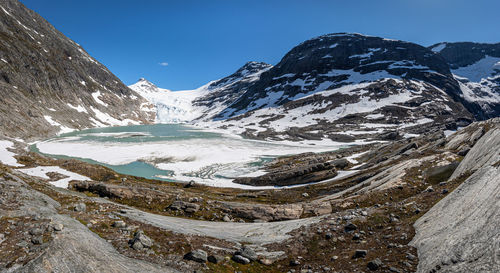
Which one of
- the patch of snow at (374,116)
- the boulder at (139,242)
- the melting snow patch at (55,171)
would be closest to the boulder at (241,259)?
the boulder at (139,242)

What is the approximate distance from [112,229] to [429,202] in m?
20.7

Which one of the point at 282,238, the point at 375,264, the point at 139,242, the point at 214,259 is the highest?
the point at 139,242

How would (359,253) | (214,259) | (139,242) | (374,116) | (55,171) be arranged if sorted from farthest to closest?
(374,116) → (55,171) → (359,253) → (214,259) → (139,242)

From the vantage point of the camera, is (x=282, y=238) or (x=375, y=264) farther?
(x=282, y=238)

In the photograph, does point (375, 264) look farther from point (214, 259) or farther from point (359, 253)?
point (214, 259)

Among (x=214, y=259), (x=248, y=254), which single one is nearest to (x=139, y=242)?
(x=214, y=259)

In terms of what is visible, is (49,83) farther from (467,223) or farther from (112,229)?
(467,223)

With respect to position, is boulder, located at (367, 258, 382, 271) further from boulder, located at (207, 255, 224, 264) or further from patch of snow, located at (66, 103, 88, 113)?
patch of snow, located at (66, 103, 88, 113)

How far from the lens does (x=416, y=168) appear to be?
2703 cm

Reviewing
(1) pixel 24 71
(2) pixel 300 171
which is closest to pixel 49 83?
(1) pixel 24 71

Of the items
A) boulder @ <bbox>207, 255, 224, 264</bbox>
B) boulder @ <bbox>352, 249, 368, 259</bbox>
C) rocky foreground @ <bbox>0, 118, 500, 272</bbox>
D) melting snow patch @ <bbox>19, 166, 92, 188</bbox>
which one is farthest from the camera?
melting snow patch @ <bbox>19, 166, 92, 188</bbox>

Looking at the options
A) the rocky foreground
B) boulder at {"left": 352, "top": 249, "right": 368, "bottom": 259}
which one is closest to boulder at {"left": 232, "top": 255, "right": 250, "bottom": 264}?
the rocky foreground

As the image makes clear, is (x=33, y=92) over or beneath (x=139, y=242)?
over

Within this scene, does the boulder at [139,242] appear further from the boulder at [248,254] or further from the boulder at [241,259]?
the boulder at [248,254]
